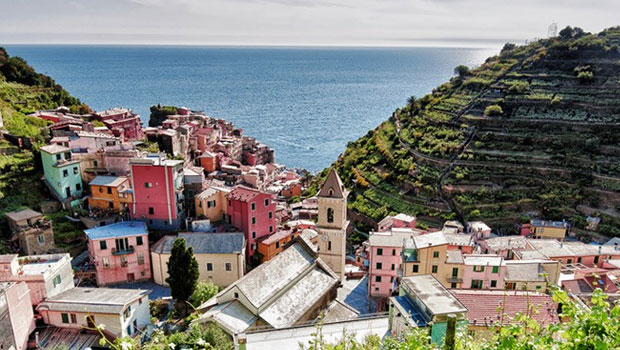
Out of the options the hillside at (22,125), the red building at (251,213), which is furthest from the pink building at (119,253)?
the red building at (251,213)

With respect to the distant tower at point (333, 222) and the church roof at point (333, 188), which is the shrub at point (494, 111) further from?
the church roof at point (333, 188)

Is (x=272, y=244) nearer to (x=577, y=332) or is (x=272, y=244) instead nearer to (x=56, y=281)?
(x=56, y=281)

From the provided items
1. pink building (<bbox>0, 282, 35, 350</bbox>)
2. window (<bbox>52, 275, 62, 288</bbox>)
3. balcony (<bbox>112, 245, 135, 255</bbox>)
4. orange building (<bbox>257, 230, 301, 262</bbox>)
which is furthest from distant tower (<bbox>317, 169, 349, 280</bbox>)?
pink building (<bbox>0, 282, 35, 350</bbox>)

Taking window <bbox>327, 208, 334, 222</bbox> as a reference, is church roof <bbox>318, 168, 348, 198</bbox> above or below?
above

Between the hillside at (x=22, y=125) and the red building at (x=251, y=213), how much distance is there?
14.7 metres

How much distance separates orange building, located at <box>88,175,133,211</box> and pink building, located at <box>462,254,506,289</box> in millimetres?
28360

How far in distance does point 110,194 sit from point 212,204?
9.02 meters

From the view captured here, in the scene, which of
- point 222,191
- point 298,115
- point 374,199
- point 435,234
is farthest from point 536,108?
point 298,115

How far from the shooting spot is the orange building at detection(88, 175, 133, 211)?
37.8 metres

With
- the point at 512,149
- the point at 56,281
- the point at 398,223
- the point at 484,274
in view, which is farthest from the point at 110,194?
the point at 512,149

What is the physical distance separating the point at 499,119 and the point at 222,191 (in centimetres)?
3875

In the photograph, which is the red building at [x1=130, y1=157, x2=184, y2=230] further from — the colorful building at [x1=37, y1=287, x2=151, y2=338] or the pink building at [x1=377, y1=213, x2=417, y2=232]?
the pink building at [x1=377, y1=213, x2=417, y2=232]

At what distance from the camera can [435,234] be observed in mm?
31953

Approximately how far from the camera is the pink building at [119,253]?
1291 inches
